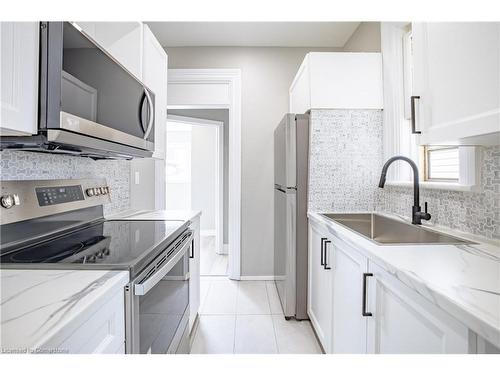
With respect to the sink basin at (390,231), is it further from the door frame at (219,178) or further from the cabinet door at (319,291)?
the door frame at (219,178)

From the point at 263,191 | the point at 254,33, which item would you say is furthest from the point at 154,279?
the point at 254,33

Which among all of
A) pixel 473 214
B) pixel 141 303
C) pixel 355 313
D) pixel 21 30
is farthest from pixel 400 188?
pixel 21 30

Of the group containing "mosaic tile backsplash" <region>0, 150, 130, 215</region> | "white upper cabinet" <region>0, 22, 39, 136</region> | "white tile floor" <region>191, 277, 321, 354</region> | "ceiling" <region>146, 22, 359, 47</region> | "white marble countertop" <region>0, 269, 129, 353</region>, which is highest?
"ceiling" <region>146, 22, 359, 47</region>

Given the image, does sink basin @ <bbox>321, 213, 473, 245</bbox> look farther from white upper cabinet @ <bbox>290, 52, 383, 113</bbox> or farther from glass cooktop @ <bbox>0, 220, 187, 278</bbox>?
glass cooktop @ <bbox>0, 220, 187, 278</bbox>

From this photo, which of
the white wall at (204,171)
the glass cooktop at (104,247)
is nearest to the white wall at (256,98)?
the glass cooktop at (104,247)

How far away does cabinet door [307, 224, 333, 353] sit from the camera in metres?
1.79

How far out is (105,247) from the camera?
123cm

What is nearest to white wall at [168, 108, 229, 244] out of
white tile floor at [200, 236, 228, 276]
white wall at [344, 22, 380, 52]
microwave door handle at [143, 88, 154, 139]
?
white tile floor at [200, 236, 228, 276]

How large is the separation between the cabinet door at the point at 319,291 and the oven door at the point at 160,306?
2.61 feet

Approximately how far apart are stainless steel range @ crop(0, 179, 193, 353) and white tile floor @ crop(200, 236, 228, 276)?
186cm

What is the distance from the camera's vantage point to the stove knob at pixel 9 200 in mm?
1157

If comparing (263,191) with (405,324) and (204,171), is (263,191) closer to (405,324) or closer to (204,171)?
(405,324)

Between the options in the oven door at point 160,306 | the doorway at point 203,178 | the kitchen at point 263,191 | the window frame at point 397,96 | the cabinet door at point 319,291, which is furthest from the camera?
the doorway at point 203,178

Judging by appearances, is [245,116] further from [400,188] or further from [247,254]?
[400,188]
